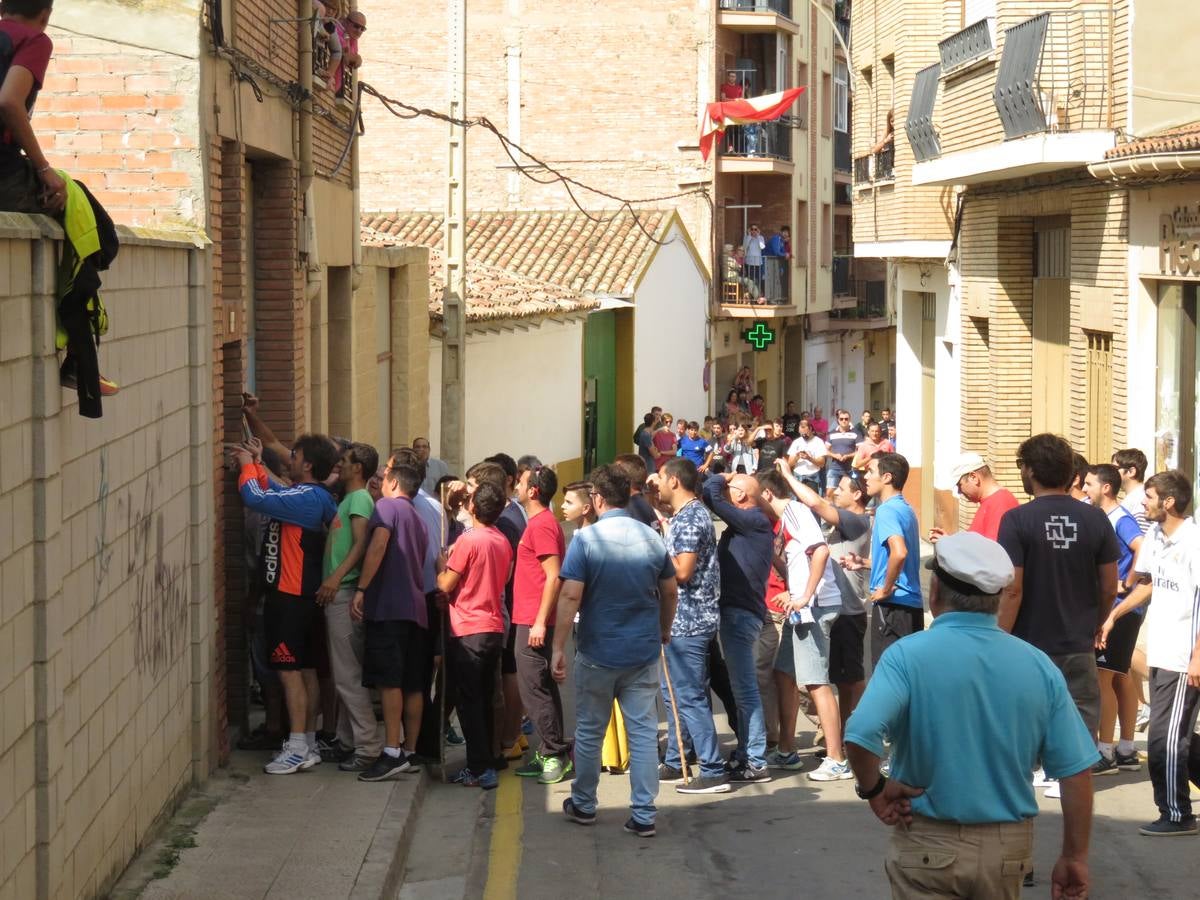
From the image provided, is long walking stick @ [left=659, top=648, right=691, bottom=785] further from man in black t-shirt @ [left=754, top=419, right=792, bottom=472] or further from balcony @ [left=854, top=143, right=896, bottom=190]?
man in black t-shirt @ [left=754, top=419, right=792, bottom=472]

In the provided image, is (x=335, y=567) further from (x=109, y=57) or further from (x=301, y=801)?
(x=109, y=57)

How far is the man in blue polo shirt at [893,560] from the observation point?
991 cm

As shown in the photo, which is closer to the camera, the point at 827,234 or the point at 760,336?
the point at 760,336

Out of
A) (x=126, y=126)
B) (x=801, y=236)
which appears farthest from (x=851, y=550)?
(x=801, y=236)

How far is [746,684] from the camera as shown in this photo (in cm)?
983

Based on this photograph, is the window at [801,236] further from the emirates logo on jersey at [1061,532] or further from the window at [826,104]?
the emirates logo on jersey at [1061,532]

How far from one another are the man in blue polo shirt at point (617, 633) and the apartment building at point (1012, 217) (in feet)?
24.2

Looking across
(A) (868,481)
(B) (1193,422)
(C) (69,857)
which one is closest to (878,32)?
(B) (1193,422)

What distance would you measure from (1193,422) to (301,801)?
28.9 feet

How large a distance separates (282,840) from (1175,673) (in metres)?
4.32

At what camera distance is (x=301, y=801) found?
29.0ft

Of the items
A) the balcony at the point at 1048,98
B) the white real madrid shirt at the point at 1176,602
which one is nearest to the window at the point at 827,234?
the balcony at the point at 1048,98

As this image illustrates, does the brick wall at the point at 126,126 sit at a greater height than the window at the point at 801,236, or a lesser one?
lesser

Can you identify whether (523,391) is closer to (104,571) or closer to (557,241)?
(557,241)
